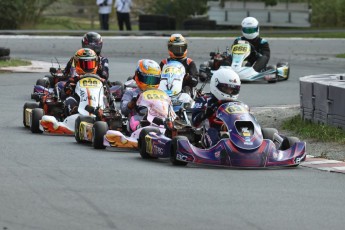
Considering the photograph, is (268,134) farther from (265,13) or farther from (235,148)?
(265,13)

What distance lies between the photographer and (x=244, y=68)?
22.7 metres

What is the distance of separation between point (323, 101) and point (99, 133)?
3135 millimetres

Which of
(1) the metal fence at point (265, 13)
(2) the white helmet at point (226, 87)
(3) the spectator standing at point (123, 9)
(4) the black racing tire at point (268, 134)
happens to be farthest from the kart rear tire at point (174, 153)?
(1) the metal fence at point (265, 13)

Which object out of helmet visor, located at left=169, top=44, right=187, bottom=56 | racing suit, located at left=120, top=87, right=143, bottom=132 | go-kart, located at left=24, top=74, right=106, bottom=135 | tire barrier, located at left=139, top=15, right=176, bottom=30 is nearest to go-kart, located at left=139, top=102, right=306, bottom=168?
racing suit, located at left=120, top=87, right=143, bottom=132

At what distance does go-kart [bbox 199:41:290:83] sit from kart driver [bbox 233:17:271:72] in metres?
0.12

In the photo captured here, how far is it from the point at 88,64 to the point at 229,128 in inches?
171

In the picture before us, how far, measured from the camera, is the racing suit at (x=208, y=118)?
37.8ft

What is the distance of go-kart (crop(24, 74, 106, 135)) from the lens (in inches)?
554

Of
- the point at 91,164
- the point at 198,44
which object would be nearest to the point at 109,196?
the point at 91,164

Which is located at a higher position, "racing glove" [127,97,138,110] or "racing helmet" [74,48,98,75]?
"racing helmet" [74,48,98,75]

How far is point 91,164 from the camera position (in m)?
11.0

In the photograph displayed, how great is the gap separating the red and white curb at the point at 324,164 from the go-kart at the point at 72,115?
319 centimetres

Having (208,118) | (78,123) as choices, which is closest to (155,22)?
(78,123)

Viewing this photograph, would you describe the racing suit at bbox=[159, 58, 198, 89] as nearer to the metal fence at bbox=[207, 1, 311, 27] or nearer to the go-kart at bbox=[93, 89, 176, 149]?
the go-kart at bbox=[93, 89, 176, 149]
